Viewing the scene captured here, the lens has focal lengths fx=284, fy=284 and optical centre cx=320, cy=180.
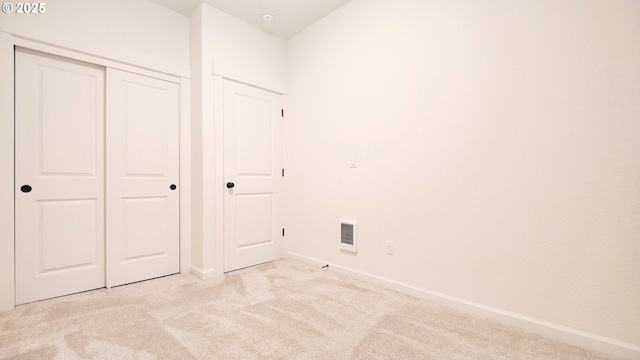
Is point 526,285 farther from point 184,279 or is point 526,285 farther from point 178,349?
point 184,279

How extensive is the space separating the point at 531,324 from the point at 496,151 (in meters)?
1.12

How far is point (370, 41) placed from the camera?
2.66 meters

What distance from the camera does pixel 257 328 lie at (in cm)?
181

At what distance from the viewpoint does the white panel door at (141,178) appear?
2.56 m

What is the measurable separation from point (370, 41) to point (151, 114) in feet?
7.29

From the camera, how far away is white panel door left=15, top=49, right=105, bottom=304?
→ 7.11 ft

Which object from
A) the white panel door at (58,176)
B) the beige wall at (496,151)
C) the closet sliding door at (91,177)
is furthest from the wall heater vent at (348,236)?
the white panel door at (58,176)

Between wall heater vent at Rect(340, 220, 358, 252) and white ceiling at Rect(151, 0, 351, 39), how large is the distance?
221 cm

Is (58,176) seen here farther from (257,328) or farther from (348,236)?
(348,236)

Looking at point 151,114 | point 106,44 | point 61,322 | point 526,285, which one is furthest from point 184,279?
point 526,285

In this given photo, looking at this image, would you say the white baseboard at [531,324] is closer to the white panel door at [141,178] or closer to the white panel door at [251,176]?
the white panel door at [251,176]

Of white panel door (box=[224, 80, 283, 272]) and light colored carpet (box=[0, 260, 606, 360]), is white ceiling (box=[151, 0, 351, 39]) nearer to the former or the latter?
white panel door (box=[224, 80, 283, 272])

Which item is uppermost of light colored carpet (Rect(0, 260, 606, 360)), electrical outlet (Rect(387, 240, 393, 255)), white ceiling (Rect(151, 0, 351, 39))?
white ceiling (Rect(151, 0, 351, 39))

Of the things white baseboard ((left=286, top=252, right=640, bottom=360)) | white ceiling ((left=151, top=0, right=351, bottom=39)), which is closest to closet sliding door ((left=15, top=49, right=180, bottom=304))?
white ceiling ((left=151, top=0, right=351, bottom=39))
